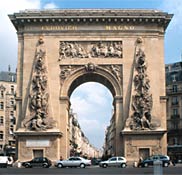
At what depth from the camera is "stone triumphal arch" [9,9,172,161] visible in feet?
167

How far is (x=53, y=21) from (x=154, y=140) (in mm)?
17030

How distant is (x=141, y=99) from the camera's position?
166 ft

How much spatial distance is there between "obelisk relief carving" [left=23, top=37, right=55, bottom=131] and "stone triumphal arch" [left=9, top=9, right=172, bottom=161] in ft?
0.35

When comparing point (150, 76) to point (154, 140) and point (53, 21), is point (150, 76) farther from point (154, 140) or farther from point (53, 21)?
point (53, 21)

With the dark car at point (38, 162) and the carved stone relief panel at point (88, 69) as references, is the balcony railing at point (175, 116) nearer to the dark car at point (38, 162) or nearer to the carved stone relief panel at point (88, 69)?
the carved stone relief panel at point (88, 69)

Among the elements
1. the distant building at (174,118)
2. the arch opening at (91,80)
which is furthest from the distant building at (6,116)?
the arch opening at (91,80)

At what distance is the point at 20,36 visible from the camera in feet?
175

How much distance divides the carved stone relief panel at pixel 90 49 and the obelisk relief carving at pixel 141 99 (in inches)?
92.1

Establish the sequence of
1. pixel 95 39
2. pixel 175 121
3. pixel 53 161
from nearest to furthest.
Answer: pixel 53 161 < pixel 95 39 < pixel 175 121

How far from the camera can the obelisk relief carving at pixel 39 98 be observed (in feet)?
164

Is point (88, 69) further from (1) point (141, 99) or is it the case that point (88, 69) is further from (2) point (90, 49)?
(1) point (141, 99)

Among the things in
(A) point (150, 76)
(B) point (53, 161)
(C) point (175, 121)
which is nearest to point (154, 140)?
(A) point (150, 76)

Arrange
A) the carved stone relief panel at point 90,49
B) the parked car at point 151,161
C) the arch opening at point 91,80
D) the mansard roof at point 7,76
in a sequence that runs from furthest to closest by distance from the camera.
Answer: the mansard roof at point 7,76 < the arch opening at point 91,80 < the carved stone relief panel at point 90,49 < the parked car at point 151,161

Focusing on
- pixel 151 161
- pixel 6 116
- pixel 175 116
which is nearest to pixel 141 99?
pixel 151 161
